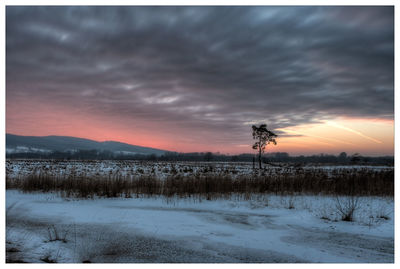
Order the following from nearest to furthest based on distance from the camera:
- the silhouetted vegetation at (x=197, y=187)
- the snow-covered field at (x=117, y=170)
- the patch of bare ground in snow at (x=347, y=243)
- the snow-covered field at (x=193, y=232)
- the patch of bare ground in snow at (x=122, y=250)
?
1. the patch of bare ground in snow at (x=122, y=250)
2. the snow-covered field at (x=193, y=232)
3. the patch of bare ground in snow at (x=347, y=243)
4. the silhouetted vegetation at (x=197, y=187)
5. the snow-covered field at (x=117, y=170)

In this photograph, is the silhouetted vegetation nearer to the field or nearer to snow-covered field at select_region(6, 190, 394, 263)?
the field

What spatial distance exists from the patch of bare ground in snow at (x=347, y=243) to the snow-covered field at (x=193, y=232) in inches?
0.7

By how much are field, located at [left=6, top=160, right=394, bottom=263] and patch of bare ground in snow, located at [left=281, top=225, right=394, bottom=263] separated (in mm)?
21

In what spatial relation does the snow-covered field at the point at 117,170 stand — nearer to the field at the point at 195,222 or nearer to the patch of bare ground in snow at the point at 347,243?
the field at the point at 195,222

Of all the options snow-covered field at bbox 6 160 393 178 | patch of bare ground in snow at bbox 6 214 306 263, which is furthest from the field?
snow-covered field at bbox 6 160 393 178

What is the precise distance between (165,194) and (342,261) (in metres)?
7.12

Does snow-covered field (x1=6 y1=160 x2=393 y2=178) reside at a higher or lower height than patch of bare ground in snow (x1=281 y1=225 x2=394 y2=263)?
lower

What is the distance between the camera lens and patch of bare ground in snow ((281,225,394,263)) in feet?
15.3

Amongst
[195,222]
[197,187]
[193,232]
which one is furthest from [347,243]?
[197,187]

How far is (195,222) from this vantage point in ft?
21.4

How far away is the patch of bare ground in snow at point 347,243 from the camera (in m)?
4.66

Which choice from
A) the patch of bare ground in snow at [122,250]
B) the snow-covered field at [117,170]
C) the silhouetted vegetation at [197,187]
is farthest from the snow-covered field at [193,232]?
the snow-covered field at [117,170]

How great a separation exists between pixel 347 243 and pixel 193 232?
3.14 m

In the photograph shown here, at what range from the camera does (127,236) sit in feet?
17.3
